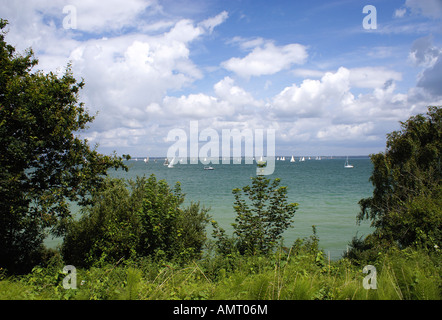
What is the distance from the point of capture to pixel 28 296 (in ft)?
→ 15.9

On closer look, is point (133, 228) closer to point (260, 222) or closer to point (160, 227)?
point (160, 227)

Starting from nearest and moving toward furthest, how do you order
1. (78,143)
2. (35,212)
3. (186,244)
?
(35,212)
(78,143)
(186,244)

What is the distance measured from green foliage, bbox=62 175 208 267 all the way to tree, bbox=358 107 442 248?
30.0ft

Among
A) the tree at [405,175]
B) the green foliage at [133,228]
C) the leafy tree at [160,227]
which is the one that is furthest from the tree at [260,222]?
the tree at [405,175]

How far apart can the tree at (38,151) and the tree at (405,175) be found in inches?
512

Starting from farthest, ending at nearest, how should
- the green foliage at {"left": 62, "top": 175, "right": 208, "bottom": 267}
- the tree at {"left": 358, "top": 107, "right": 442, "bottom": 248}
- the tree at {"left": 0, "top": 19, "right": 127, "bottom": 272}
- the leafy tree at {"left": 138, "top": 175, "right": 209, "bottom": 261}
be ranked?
the tree at {"left": 358, "top": 107, "right": 442, "bottom": 248} → the green foliage at {"left": 62, "top": 175, "right": 208, "bottom": 267} → the leafy tree at {"left": 138, "top": 175, "right": 209, "bottom": 261} → the tree at {"left": 0, "top": 19, "right": 127, "bottom": 272}

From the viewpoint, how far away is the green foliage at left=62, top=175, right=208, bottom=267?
1192 centimetres

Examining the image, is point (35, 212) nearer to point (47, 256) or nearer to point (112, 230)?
point (112, 230)

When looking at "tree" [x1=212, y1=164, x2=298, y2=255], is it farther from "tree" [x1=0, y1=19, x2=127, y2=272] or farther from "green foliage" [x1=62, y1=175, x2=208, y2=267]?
"tree" [x1=0, y1=19, x2=127, y2=272]

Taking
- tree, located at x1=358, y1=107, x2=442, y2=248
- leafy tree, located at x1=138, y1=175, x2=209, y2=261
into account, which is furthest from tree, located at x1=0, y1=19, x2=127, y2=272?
tree, located at x1=358, y1=107, x2=442, y2=248

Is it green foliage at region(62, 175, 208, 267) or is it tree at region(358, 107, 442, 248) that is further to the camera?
tree at region(358, 107, 442, 248)

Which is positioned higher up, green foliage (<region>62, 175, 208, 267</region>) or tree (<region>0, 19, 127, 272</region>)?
tree (<region>0, 19, 127, 272</region>)

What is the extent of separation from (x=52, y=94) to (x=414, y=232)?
623 inches
